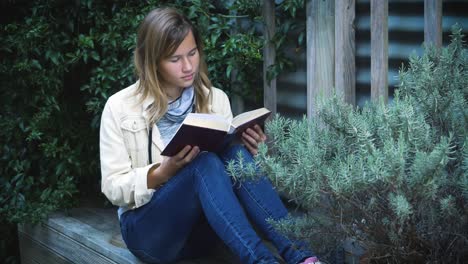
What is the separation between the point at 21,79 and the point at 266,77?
141 cm

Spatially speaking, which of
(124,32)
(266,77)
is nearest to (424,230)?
(266,77)

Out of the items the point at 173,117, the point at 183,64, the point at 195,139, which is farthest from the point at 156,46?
the point at 195,139

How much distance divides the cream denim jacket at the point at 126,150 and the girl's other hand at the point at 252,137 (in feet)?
1.25

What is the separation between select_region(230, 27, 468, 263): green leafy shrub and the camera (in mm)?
1856

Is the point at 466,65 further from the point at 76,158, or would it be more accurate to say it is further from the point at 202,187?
the point at 76,158

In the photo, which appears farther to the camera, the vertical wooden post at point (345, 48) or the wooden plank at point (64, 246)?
the wooden plank at point (64, 246)

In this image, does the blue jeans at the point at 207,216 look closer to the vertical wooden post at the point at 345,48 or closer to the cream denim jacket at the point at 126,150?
the cream denim jacket at the point at 126,150

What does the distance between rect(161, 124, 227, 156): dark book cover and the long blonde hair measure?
0.44m

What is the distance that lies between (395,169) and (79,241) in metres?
2.21

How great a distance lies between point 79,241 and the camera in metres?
3.62

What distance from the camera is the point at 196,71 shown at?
3.10 m

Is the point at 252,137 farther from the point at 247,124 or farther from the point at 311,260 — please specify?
the point at 311,260

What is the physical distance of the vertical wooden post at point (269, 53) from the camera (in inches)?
136

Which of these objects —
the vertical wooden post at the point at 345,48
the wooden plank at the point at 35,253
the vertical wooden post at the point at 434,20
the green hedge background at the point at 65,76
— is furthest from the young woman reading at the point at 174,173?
the wooden plank at the point at 35,253
